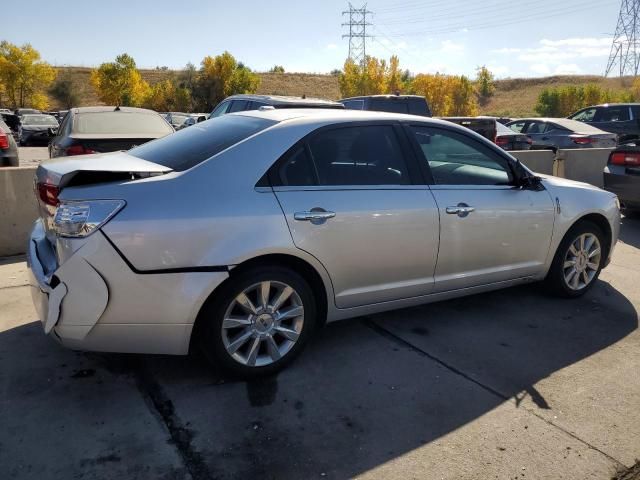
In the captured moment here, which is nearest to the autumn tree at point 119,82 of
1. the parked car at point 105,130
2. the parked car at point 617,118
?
the parked car at point 617,118

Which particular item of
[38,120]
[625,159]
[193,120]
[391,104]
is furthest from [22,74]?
[625,159]

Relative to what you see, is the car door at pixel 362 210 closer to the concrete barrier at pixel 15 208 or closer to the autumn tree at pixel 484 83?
the concrete barrier at pixel 15 208

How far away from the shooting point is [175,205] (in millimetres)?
2936

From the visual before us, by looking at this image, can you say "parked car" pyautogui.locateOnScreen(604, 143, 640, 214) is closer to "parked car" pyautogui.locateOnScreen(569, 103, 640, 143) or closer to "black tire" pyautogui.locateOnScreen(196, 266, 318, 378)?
"black tire" pyautogui.locateOnScreen(196, 266, 318, 378)

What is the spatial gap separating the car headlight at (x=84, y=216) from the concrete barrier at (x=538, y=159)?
8.44 meters

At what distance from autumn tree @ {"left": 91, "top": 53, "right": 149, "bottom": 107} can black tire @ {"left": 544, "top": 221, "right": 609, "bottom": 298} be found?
52026 millimetres

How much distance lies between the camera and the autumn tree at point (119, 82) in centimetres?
5138

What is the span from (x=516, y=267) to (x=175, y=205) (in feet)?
9.14

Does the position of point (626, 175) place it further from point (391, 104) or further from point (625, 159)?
point (391, 104)

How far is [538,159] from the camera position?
10.1 metres

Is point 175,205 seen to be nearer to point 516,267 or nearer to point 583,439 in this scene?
point 583,439

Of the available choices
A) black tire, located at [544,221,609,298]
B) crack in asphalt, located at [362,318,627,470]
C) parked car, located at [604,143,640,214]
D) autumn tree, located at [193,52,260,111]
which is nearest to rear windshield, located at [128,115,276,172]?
crack in asphalt, located at [362,318,627,470]

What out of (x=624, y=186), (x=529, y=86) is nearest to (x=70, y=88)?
(x=529, y=86)

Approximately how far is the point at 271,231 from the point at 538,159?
27.2ft
